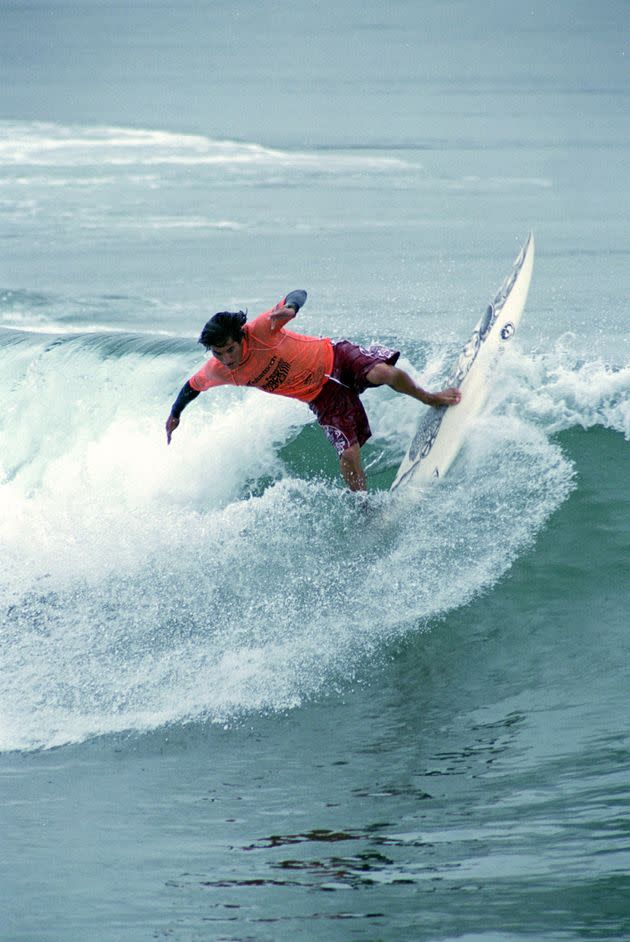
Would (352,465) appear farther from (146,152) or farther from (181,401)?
(146,152)

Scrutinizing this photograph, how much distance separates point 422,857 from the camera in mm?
3805

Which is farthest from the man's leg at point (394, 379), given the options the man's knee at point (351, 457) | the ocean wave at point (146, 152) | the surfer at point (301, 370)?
the ocean wave at point (146, 152)

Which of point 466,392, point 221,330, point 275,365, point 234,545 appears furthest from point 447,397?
point 221,330

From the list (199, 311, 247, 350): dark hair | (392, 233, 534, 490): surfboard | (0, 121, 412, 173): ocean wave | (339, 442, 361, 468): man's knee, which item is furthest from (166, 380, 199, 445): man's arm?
(0, 121, 412, 173): ocean wave

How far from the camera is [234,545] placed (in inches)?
279

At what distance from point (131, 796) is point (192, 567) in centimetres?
234

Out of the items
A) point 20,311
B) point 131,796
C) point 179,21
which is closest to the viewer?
point 131,796

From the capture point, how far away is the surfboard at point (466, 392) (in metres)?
7.53

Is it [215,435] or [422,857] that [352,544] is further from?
[422,857]

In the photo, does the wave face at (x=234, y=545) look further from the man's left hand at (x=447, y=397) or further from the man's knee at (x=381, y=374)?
the man's knee at (x=381, y=374)

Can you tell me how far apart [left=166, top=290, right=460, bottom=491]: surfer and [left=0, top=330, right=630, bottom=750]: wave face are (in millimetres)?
535

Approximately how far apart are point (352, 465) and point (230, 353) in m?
1.19

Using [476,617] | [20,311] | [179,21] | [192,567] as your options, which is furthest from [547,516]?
[179,21]

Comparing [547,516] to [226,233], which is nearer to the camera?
[547,516]
